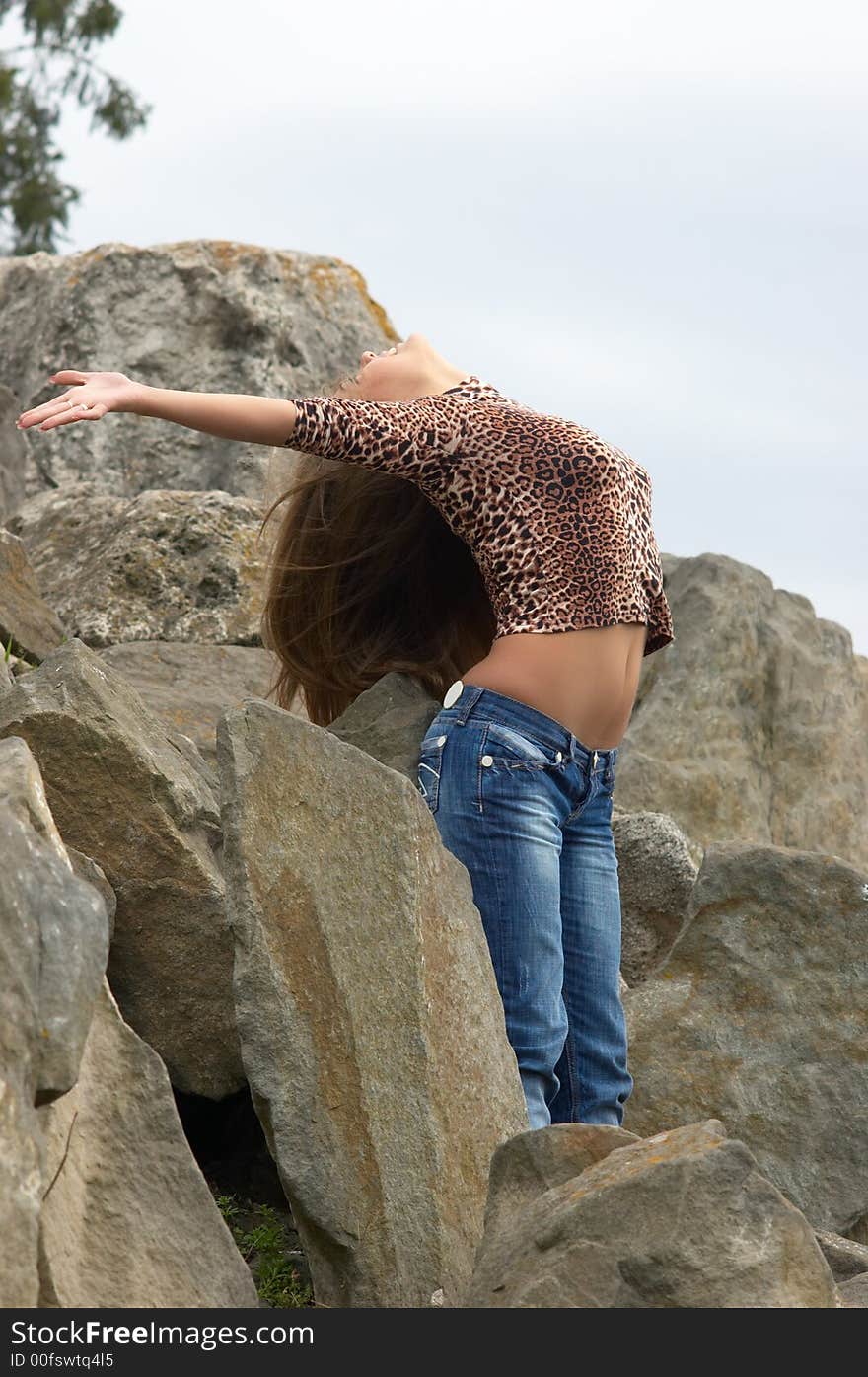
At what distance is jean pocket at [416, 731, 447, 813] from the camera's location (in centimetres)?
393

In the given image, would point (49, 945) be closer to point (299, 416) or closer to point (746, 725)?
point (299, 416)

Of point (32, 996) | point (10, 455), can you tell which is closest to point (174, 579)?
point (10, 455)

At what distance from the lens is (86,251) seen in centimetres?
843

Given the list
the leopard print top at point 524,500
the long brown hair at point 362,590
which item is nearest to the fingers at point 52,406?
the leopard print top at point 524,500

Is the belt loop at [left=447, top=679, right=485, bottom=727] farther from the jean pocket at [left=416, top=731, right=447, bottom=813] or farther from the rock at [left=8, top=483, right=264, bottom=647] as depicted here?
the rock at [left=8, top=483, right=264, bottom=647]

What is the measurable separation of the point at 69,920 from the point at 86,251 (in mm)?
6309

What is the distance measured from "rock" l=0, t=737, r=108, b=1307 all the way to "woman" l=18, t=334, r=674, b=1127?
117 cm

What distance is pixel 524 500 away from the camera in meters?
3.98

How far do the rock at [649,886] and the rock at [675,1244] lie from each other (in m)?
2.51

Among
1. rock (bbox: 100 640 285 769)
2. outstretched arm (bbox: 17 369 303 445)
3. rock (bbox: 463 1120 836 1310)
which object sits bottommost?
rock (bbox: 100 640 285 769)

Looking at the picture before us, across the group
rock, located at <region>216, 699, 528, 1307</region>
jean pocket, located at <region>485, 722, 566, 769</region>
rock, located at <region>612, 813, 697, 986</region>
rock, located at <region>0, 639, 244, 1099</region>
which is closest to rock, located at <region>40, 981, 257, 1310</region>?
rock, located at <region>216, 699, 528, 1307</region>

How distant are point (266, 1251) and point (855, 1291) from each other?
1231mm
